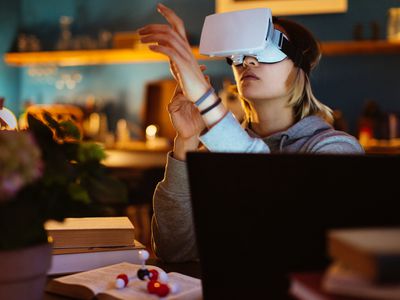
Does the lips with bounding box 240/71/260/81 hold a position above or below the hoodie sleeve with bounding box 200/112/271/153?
above

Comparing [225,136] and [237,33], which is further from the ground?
[237,33]

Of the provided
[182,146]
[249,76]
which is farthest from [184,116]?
[249,76]

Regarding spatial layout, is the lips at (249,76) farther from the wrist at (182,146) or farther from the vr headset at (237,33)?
the wrist at (182,146)

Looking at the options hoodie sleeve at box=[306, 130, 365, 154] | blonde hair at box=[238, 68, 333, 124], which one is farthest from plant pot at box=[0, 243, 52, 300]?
blonde hair at box=[238, 68, 333, 124]

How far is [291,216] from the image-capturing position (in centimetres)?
81

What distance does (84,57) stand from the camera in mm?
6152

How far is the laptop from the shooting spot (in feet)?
2.55

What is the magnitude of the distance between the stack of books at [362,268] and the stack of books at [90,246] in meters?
0.75

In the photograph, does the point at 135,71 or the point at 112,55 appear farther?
the point at 135,71

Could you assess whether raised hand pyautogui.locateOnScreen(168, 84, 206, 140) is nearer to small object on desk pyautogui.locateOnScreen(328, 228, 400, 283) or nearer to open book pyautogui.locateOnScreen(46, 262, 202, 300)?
open book pyautogui.locateOnScreen(46, 262, 202, 300)

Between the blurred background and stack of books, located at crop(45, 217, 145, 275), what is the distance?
129 inches

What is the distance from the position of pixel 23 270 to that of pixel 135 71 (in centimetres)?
548

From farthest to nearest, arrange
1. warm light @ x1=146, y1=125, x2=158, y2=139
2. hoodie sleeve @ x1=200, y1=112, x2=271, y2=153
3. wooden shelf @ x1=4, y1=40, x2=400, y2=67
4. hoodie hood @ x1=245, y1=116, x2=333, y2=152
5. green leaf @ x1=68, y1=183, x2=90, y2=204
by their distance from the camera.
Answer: warm light @ x1=146, y1=125, x2=158, y2=139 < wooden shelf @ x1=4, y1=40, x2=400, y2=67 < hoodie hood @ x1=245, y1=116, x2=333, y2=152 < hoodie sleeve @ x1=200, y1=112, x2=271, y2=153 < green leaf @ x1=68, y1=183, x2=90, y2=204

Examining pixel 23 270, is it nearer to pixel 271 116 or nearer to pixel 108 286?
pixel 108 286
